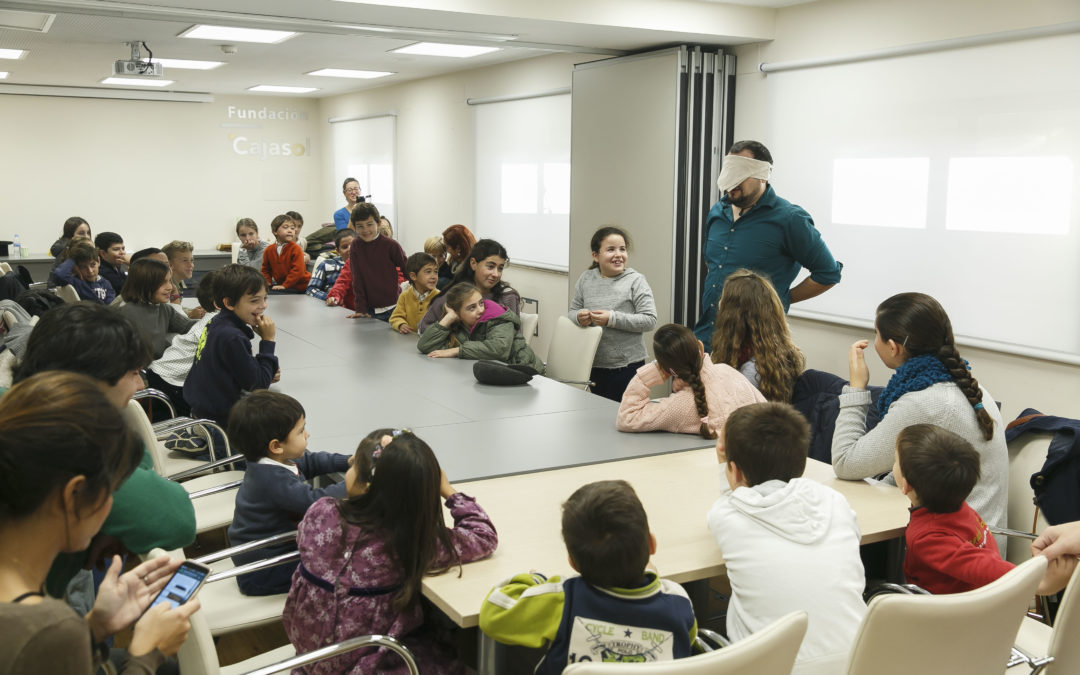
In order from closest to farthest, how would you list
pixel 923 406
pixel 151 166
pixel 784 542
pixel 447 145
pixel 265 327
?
pixel 784 542, pixel 923 406, pixel 265 327, pixel 447 145, pixel 151 166

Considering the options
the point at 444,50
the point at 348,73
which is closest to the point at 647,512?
the point at 444,50

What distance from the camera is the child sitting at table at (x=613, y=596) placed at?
1.65 meters

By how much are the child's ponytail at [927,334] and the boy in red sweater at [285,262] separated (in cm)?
565

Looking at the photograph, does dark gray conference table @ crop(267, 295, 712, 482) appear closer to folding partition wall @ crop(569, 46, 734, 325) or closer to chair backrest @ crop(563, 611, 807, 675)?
chair backrest @ crop(563, 611, 807, 675)

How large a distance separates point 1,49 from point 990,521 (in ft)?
26.4

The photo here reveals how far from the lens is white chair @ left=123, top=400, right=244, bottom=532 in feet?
9.37

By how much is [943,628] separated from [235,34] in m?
6.47

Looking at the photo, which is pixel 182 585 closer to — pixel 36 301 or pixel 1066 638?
pixel 1066 638

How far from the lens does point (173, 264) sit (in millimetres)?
5844

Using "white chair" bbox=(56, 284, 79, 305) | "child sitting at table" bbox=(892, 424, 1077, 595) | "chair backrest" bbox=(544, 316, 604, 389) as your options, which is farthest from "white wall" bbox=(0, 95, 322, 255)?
"child sitting at table" bbox=(892, 424, 1077, 595)

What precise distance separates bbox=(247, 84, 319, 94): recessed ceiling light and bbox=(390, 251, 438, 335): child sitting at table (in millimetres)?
6151

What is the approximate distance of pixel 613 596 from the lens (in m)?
1.67

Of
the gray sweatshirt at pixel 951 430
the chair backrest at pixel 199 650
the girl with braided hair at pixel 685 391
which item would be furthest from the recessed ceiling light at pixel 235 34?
the chair backrest at pixel 199 650

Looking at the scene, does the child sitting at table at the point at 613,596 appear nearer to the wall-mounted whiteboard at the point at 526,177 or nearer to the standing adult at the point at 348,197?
the wall-mounted whiteboard at the point at 526,177
